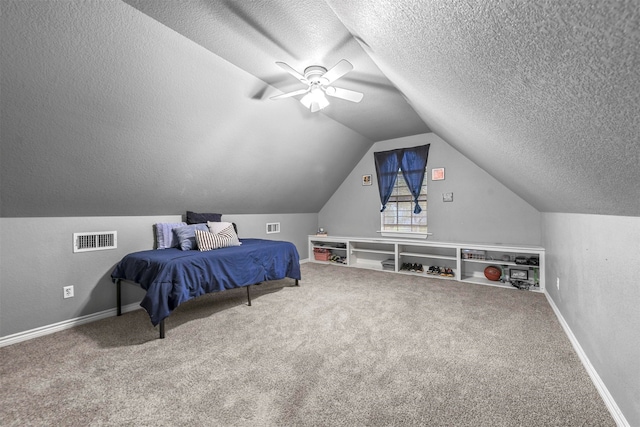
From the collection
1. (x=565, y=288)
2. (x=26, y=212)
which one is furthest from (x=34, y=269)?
(x=565, y=288)

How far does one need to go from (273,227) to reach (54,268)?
10.3 ft

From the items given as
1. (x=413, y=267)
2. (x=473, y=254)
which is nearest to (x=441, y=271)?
(x=413, y=267)

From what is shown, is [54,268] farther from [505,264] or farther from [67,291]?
[505,264]

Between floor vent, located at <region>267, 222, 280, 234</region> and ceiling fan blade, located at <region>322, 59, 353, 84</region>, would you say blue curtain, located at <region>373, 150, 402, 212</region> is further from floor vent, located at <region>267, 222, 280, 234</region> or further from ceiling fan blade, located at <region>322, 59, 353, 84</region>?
ceiling fan blade, located at <region>322, 59, 353, 84</region>

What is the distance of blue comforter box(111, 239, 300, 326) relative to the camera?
95.0 inches

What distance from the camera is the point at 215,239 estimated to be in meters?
3.43

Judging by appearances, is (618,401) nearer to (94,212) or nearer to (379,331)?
(379,331)

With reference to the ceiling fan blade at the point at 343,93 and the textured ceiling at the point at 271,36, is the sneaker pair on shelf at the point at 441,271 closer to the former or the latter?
the textured ceiling at the point at 271,36

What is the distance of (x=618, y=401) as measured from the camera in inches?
56.8

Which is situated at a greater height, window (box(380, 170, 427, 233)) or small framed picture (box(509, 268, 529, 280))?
window (box(380, 170, 427, 233))

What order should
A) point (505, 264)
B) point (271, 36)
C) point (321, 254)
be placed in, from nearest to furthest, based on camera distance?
point (271, 36)
point (505, 264)
point (321, 254)

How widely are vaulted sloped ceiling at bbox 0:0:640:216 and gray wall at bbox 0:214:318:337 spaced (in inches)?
6.5

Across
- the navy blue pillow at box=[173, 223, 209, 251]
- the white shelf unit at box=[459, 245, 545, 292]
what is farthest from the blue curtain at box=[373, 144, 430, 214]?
the navy blue pillow at box=[173, 223, 209, 251]

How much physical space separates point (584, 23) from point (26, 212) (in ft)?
12.0
